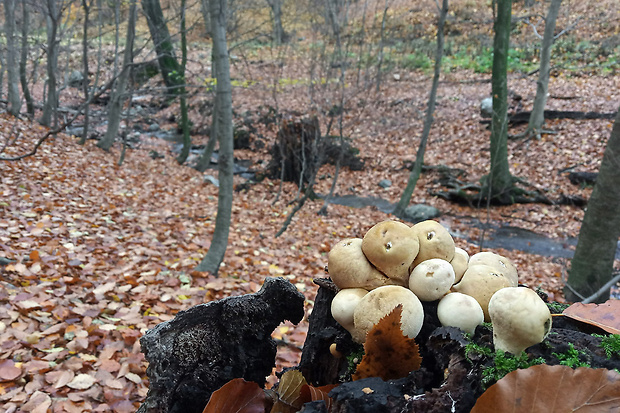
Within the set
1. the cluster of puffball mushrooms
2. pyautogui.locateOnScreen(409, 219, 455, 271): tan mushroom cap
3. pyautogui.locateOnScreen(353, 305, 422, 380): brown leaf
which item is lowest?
pyautogui.locateOnScreen(353, 305, 422, 380): brown leaf

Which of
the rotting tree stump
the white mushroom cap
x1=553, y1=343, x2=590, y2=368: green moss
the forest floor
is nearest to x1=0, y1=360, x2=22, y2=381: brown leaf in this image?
the forest floor

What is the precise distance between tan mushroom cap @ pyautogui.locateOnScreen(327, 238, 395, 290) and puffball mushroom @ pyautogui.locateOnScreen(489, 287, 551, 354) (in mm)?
371

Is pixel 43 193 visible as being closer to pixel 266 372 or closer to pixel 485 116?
pixel 266 372

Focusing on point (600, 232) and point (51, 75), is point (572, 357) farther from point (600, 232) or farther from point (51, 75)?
point (51, 75)

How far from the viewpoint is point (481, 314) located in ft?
3.72

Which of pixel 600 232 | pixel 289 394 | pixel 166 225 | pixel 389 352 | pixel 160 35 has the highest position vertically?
pixel 160 35

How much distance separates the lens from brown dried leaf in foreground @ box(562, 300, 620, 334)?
115cm

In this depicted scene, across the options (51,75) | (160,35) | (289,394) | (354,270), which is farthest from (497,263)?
(160,35)

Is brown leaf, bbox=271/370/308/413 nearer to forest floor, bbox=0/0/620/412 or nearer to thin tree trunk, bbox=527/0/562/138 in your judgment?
forest floor, bbox=0/0/620/412

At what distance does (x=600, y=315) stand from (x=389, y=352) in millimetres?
681

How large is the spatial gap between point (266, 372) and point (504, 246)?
27.6ft

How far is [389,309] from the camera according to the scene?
1085 mm

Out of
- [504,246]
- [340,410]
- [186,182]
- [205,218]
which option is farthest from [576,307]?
[186,182]

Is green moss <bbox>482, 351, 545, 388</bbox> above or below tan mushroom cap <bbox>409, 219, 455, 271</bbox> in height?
below
